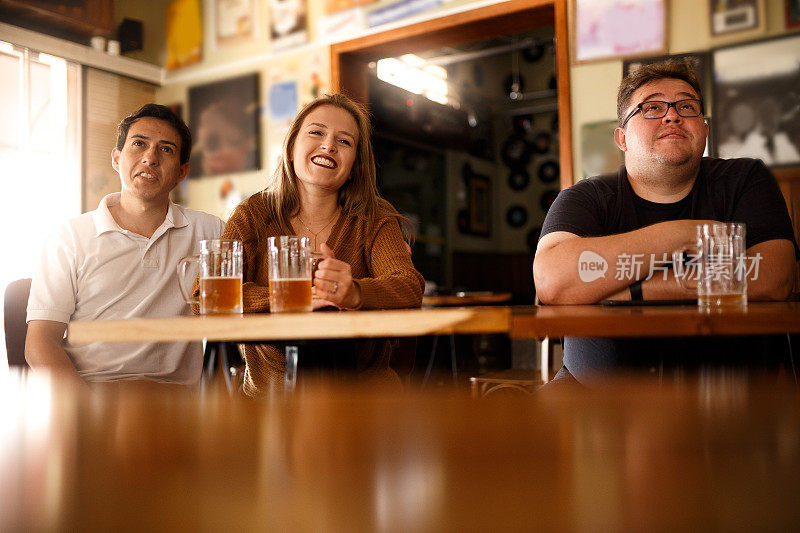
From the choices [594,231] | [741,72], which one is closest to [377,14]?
[741,72]

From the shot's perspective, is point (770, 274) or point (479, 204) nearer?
point (770, 274)

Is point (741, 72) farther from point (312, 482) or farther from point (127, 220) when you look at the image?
point (312, 482)

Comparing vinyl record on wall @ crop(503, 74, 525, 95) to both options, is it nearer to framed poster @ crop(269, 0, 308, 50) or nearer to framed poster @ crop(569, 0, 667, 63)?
framed poster @ crop(269, 0, 308, 50)

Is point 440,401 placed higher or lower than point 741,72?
lower

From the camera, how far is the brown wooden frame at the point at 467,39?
352 cm

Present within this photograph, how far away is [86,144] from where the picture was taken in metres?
4.76

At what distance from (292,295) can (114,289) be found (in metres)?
0.95

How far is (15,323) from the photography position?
6.19 ft

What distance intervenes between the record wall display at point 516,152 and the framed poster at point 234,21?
17.9 feet

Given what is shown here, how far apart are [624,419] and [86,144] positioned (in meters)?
5.13

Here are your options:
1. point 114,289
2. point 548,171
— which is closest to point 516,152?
point 548,171

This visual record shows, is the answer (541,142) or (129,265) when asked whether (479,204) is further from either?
(129,265)

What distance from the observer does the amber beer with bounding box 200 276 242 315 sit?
4.31 ft

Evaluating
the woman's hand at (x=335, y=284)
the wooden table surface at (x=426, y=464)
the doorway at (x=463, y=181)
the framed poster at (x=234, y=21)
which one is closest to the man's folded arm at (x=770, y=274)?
the woman's hand at (x=335, y=284)
